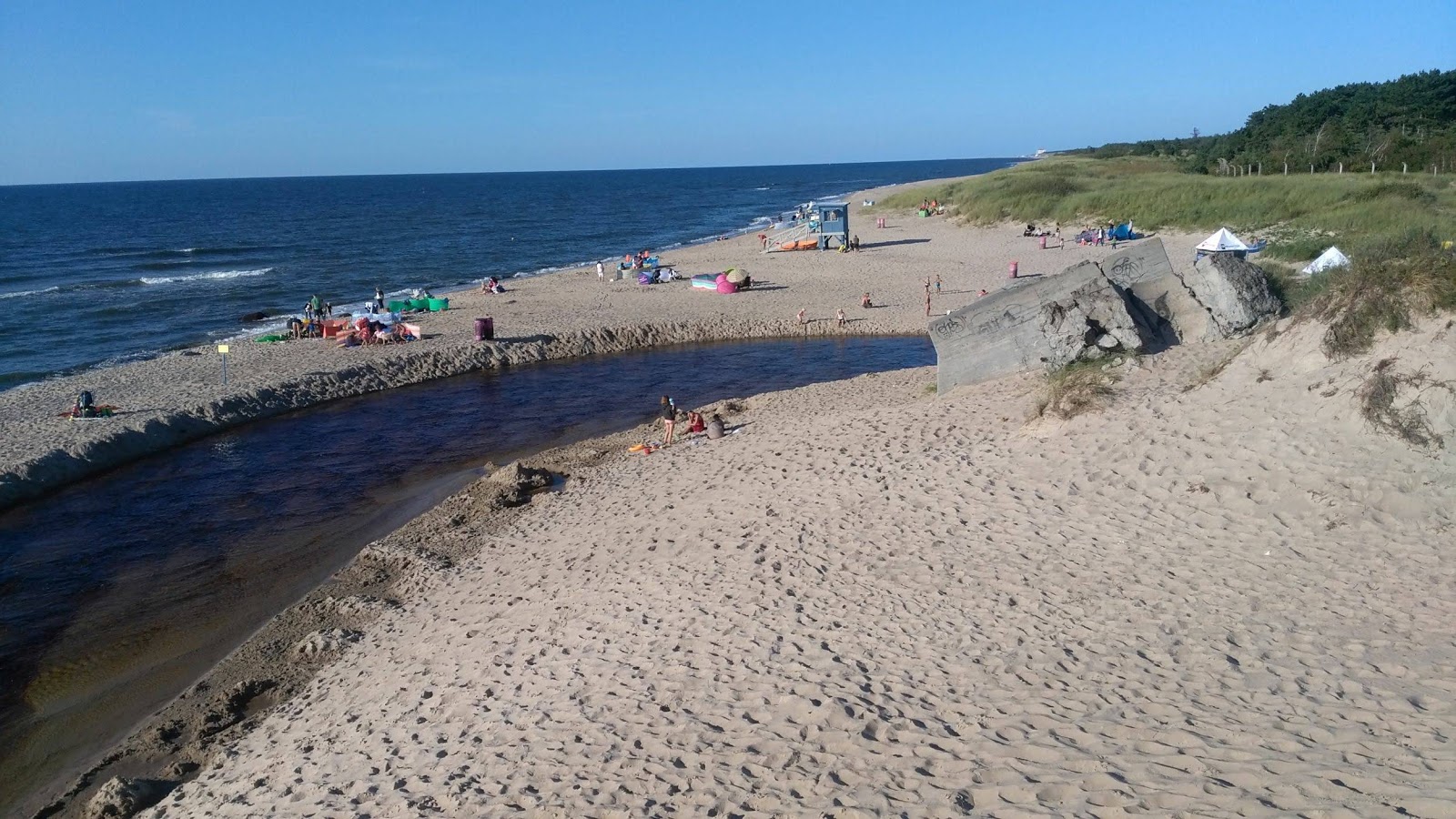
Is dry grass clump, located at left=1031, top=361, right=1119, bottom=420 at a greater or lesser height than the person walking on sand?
greater

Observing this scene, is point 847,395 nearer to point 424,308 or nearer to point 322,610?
point 322,610

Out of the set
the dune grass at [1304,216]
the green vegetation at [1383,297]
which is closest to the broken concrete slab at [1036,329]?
the dune grass at [1304,216]

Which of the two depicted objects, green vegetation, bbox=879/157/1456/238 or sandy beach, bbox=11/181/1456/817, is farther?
green vegetation, bbox=879/157/1456/238

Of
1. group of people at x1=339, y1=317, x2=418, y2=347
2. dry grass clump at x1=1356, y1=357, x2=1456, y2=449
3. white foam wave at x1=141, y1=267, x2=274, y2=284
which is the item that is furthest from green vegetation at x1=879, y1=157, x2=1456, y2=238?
white foam wave at x1=141, y1=267, x2=274, y2=284

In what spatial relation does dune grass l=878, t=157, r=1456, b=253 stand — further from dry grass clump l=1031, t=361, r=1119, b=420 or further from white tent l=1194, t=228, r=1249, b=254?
dry grass clump l=1031, t=361, r=1119, b=420

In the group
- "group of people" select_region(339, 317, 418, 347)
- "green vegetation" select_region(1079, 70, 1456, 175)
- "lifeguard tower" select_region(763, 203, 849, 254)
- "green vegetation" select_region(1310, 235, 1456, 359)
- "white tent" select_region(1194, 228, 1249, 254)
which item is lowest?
"group of people" select_region(339, 317, 418, 347)

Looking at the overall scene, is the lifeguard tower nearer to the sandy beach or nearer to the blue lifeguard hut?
the blue lifeguard hut

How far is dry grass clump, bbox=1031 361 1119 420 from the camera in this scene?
38.7 ft

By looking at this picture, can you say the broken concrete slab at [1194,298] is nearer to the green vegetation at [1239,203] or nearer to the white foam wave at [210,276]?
the green vegetation at [1239,203]

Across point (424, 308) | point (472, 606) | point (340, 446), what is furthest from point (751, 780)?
point (424, 308)

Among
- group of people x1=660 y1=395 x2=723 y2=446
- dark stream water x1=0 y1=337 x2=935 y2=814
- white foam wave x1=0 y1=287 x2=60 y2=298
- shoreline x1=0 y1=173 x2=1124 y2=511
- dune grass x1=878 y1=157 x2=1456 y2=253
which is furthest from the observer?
white foam wave x1=0 y1=287 x2=60 y2=298

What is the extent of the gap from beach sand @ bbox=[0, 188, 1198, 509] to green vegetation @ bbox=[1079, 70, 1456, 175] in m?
17.0

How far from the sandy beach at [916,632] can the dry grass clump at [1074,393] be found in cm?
28

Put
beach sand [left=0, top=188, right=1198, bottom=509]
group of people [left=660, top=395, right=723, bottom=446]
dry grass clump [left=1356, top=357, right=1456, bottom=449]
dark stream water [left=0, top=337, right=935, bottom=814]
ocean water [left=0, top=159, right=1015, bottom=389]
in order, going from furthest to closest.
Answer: ocean water [left=0, top=159, right=1015, bottom=389]
beach sand [left=0, top=188, right=1198, bottom=509]
group of people [left=660, top=395, right=723, bottom=446]
dark stream water [left=0, top=337, right=935, bottom=814]
dry grass clump [left=1356, top=357, right=1456, bottom=449]
